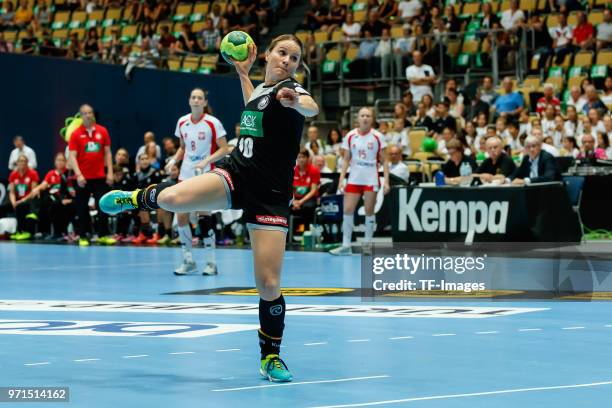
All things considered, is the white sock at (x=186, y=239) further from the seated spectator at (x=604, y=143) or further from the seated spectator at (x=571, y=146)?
the seated spectator at (x=604, y=143)

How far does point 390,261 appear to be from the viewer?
12.4 meters

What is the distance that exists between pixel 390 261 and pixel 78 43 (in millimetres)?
17500

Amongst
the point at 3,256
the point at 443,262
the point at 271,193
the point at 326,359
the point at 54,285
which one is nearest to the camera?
the point at 271,193

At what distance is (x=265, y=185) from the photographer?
6984mm

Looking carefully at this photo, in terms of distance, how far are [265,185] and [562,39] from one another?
18182 millimetres

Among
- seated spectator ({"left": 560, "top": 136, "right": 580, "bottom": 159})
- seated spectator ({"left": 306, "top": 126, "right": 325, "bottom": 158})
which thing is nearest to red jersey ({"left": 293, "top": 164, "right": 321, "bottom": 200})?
seated spectator ({"left": 306, "top": 126, "right": 325, "bottom": 158})

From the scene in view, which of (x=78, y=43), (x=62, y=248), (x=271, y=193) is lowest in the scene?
(x=62, y=248)

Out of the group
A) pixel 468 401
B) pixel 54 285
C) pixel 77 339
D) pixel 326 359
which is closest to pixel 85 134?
pixel 54 285

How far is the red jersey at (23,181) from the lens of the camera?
2253 centimetres

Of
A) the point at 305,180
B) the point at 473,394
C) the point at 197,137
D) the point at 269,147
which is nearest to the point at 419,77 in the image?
the point at 305,180

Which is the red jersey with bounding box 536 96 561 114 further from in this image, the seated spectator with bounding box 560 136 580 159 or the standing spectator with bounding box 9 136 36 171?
the standing spectator with bounding box 9 136 36 171

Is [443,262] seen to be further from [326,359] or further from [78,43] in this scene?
[78,43]

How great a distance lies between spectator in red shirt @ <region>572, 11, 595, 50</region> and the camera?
23.6m

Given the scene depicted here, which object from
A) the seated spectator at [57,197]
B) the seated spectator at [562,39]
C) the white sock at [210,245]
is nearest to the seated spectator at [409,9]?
the seated spectator at [562,39]
